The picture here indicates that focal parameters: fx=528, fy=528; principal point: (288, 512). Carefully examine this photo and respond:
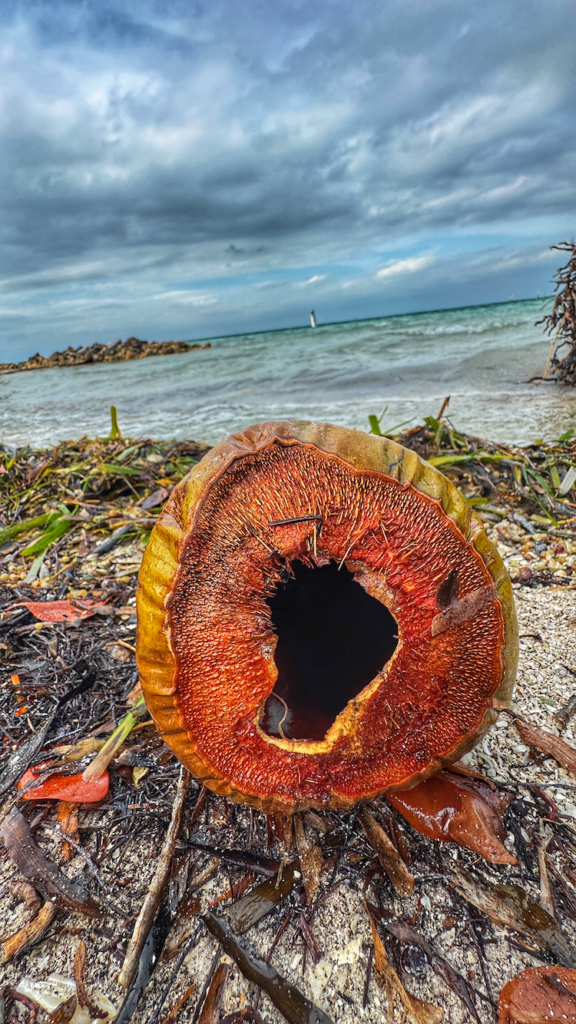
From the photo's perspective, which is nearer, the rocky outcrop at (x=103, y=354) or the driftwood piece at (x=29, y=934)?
the driftwood piece at (x=29, y=934)

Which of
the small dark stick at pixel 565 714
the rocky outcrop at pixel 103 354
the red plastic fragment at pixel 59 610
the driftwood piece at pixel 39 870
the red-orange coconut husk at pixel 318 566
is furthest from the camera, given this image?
the rocky outcrop at pixel 103 354

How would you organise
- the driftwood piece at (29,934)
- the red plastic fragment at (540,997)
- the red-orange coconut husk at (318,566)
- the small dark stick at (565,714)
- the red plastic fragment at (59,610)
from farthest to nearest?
the red plastic fragment at (59,610) → the small dark stick at (565,714) → the driftwood piece at (29,934) → the red-orange coconut husk at (318,566) → the red plastic fragment at (540,997)

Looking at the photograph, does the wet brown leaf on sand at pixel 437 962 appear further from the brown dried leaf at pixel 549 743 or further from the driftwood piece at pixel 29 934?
the driftwood piece at pixel 29 934

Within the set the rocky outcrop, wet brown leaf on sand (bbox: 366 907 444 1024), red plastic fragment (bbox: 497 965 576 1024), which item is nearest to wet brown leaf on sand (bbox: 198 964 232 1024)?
wet brown leaf on sand (bbox: 366 907 444 1024)

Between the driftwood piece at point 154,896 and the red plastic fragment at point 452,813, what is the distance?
57 cm

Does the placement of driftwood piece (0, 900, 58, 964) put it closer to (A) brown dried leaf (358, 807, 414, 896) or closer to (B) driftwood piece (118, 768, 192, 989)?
(B) driftwood piece (118, 768, 192, 989)

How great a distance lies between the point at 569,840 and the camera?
1.35 m

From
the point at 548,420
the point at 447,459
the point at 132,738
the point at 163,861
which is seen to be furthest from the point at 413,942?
the point at 548,420

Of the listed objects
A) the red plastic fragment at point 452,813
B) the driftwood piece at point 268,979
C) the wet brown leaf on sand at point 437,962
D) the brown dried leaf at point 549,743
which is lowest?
the wet brown leaf on sand at point 437,962

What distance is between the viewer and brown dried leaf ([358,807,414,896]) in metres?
1.26

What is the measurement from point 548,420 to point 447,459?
2770mm

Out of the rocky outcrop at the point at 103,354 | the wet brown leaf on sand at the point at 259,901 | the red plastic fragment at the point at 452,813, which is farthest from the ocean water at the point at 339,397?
the rocky outcrop at the point at 103,354

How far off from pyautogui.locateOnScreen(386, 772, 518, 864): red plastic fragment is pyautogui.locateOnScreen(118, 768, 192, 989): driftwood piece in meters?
0.57

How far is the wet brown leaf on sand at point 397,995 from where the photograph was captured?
1041 millimetres
